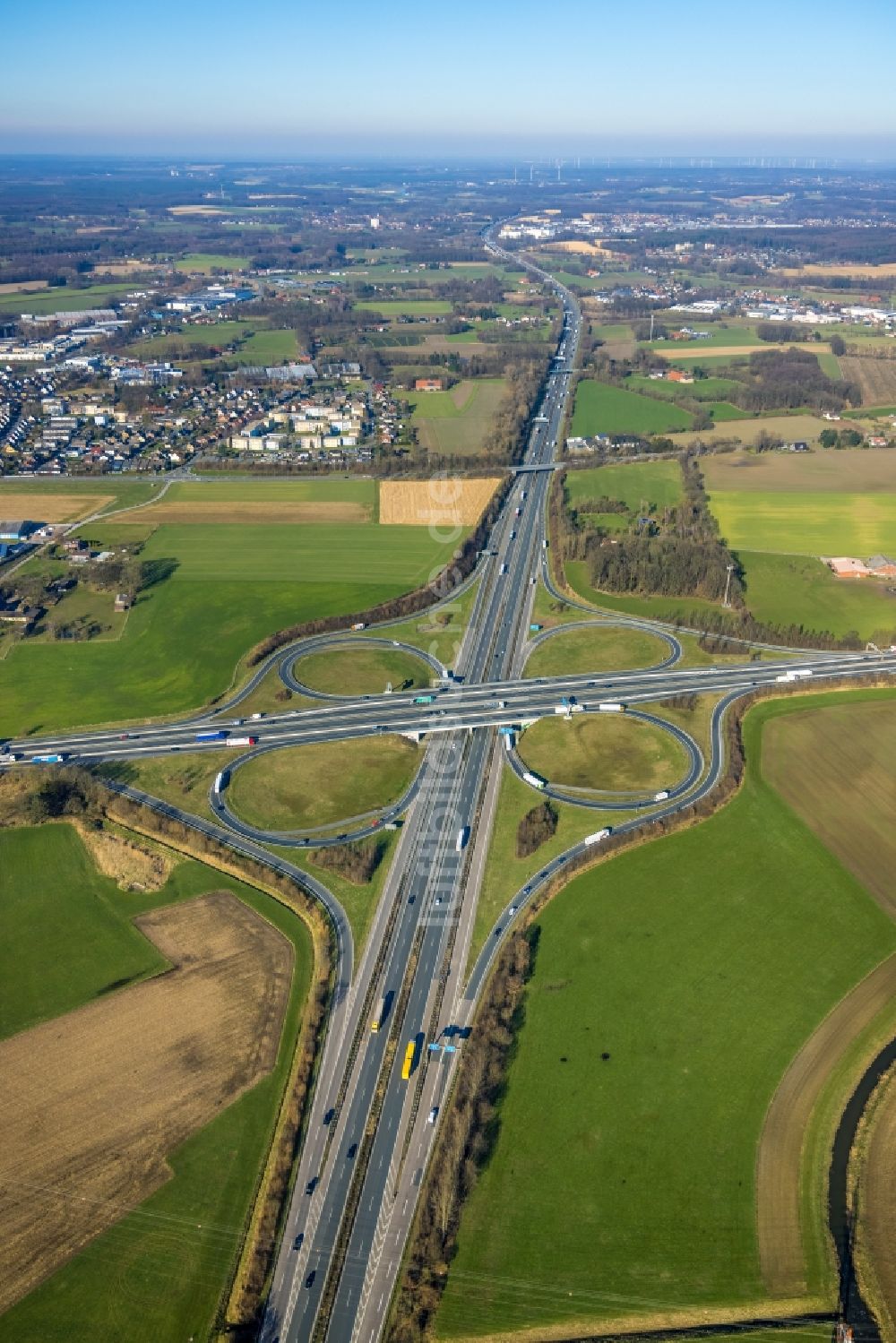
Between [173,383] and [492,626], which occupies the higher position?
[173,383]

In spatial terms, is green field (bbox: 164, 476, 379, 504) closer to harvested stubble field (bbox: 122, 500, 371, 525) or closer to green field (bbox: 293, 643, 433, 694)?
harvested stubble field (bbox: 122, 500, 371, 525)

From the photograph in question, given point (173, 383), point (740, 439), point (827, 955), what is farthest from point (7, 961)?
point (173, 383)

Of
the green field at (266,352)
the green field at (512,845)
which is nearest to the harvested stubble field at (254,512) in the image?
the green field at (512,845)

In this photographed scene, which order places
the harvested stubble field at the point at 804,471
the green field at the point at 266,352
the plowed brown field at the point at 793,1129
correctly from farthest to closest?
the green field at the point at 266,352, the harvested stubble field at the point at 804,471, the plowed brown field at the point at 793,1129

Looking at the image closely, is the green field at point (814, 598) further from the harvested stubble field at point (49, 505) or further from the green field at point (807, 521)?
the harvested stubble field at point (49, 505)

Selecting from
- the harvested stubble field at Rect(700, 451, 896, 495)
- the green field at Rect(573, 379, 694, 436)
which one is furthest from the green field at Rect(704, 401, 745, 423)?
the harvested stubble field at Rect(700, 451, 896, 495)

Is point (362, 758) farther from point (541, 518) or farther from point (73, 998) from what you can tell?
point (541, 518)
